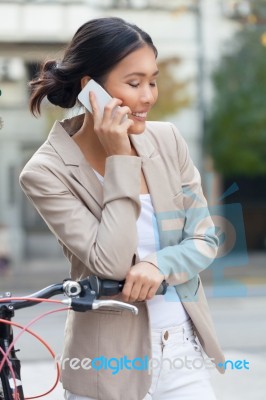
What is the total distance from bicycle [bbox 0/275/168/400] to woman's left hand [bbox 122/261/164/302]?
0.02 m

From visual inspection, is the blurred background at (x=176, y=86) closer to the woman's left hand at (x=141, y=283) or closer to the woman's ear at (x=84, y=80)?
the woman's ear at (x=84, y=80)

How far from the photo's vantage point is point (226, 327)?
852 centimetres

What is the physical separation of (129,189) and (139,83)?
0.24 metres

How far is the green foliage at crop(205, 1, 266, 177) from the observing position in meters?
14.8

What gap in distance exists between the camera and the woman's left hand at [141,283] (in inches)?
77.0

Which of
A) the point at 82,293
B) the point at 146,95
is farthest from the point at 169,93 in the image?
the point at 82,293

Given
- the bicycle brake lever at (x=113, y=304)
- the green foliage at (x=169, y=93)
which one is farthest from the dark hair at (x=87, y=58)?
the green foliage at (x=169, y=93)

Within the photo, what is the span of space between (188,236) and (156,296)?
6.9 inches

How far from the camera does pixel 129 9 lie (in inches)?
586

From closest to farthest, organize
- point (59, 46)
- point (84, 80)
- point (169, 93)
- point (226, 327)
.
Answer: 1. point (84, 80)
2. point (226, 327)
3. point (169, 93)
4. point (59, 46)

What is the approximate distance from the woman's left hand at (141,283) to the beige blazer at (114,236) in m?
0.02

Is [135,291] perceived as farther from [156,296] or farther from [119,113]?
[119,113]

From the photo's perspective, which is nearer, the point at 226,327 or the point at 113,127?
the point at 113,127

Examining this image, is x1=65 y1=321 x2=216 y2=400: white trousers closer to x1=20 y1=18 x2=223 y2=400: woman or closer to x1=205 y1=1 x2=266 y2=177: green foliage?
x1=20 y1=18 x2=223 y2=400: woman
